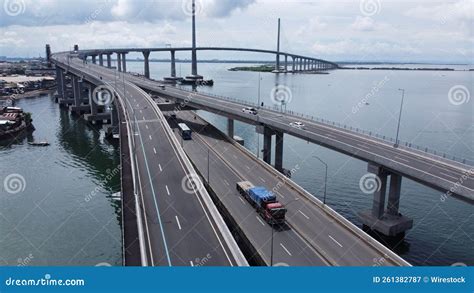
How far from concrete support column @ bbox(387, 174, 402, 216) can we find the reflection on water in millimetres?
30907

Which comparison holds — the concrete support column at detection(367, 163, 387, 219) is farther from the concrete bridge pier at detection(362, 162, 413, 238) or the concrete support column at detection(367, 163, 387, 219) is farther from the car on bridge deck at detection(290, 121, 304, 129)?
the car on bridge deck at detection(290, 121, 304, 129)

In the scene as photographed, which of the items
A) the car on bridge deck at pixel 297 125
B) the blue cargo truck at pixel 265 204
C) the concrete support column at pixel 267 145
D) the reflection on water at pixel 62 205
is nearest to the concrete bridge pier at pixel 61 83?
the reflection on water at pixel 62 205

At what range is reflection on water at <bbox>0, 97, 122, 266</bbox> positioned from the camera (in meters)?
37.7

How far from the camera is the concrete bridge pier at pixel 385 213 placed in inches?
1625

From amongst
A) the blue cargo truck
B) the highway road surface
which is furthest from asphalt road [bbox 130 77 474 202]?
the blue cargo truck

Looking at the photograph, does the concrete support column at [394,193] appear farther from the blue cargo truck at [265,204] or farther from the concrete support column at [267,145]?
the concrete support column at [267,145]

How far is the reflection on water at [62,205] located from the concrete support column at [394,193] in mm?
30907

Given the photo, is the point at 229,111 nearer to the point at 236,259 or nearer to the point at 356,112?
the point at 236,259

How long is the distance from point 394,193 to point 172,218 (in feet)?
88.4

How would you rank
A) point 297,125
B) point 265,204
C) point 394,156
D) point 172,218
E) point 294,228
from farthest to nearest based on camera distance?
point 297,125, point 394,156, point 265,204, point 294,228, point 172,218

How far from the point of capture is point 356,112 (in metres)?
118

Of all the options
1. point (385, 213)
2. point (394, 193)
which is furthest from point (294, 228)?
point (394, 193)

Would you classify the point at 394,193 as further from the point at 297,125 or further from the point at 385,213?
the point at 297,125

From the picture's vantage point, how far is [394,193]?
1692 inches
